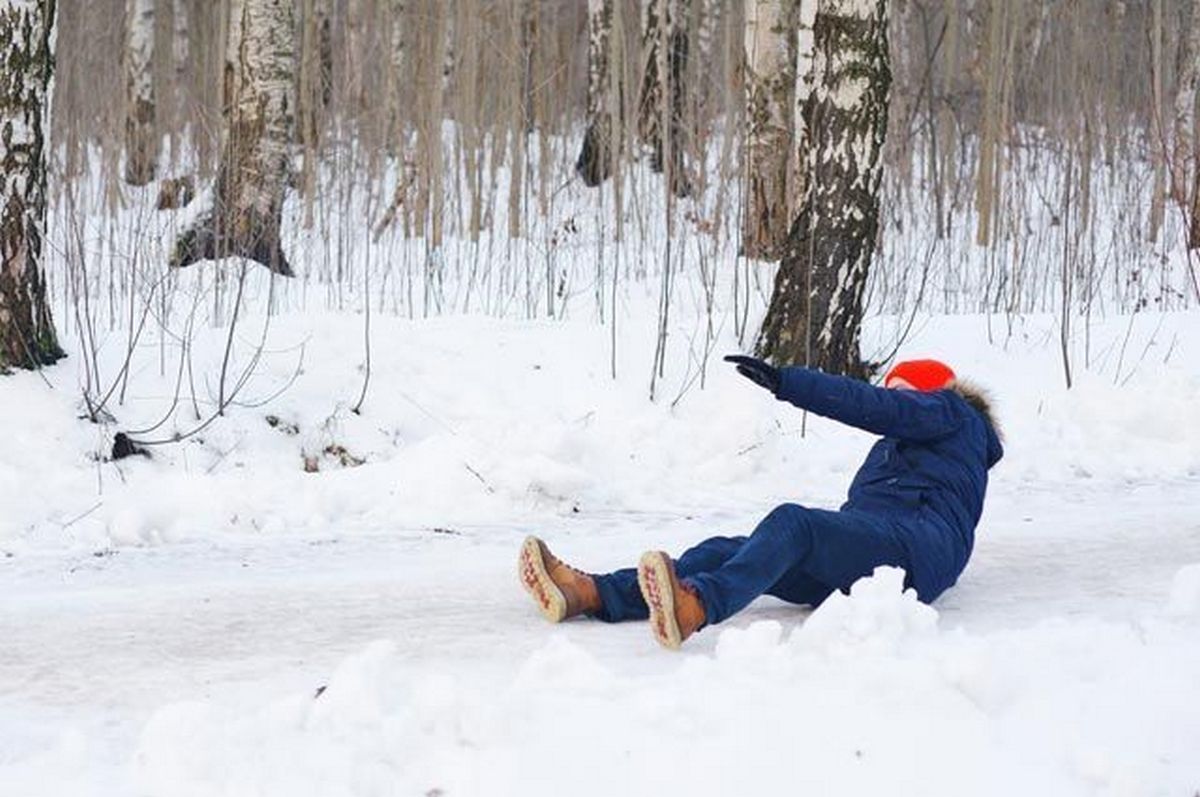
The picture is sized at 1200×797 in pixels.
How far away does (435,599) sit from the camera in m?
5.37

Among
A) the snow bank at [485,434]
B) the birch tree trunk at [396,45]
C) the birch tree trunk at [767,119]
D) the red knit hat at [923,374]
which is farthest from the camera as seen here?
the birch tree trunk at [396,45]

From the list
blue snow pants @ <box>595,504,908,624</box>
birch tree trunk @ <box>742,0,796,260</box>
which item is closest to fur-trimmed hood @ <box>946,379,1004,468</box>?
blue snow pants @ <box>595,504,908,624</box>

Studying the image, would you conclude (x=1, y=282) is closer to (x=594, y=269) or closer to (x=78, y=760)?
(x=78, y=760)

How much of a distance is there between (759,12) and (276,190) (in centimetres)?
385

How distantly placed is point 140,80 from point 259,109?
7.23 metres

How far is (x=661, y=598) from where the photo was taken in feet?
14.8

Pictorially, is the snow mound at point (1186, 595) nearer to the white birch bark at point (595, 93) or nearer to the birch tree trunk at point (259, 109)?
the birch tree trunk at point (259, 109)

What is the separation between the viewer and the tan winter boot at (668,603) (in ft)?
14.8

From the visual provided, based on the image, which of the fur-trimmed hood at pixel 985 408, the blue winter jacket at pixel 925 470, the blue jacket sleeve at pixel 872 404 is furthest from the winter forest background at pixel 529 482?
the blue jacket sleeve at pixel 872 404

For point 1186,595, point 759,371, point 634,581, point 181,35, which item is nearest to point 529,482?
point 634,581

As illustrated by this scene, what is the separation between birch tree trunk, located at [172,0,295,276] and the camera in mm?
11797

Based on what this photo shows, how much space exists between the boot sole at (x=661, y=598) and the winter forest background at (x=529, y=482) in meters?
0.10

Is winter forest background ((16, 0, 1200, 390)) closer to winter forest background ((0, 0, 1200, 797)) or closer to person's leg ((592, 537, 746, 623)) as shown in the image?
winter forest background ((0, 0, 1200, 797))

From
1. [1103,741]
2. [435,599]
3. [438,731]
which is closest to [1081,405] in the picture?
[435,599]
